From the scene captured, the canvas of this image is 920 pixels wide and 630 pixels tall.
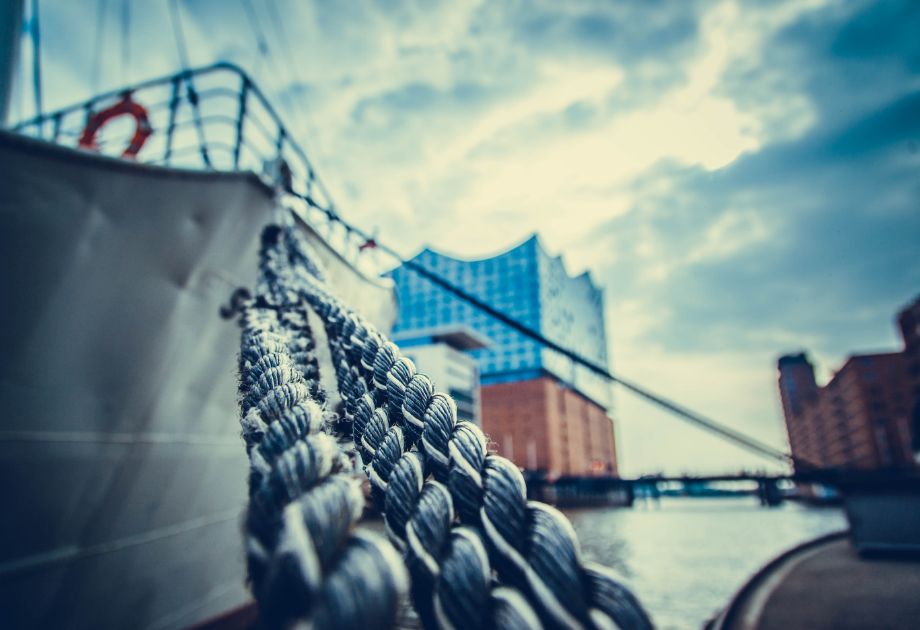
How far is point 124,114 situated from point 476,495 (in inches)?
163

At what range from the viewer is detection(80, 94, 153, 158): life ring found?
3498 millimetres

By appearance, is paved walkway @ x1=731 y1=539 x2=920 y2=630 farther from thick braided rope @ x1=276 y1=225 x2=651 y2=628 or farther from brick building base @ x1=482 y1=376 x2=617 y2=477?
brick building base @ x1=482 y1=376 x2=617 y2=477

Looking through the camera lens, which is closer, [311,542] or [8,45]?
[311,542]

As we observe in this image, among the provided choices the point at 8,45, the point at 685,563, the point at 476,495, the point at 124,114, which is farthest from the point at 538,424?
the point at 476,495

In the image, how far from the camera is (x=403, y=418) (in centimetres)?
97

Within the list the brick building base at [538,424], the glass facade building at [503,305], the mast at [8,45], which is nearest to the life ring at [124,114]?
the mast at [8,45]

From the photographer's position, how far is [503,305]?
2355 inches

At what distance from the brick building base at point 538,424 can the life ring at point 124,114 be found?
46738 mm

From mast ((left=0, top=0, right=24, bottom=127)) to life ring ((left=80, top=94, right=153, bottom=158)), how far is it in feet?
1.74

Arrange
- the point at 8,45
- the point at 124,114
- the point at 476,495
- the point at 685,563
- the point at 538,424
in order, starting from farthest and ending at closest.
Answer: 1. the point at 538,424
2. the point at 685,563
3. the point at 8,45
4. the point at 124,114
5. the point at 476,495

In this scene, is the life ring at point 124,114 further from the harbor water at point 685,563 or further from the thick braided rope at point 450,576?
the harbor water at point 685,563

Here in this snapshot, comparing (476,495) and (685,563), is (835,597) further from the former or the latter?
(476,495)

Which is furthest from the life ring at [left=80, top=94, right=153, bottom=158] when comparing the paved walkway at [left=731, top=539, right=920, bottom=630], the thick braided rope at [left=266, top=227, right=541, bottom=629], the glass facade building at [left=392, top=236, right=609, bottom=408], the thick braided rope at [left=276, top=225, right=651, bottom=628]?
the glass facade building at [left=392, top=236, right=609, bottom=408]

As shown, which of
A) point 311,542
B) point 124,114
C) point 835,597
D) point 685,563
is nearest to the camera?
point 311,542
